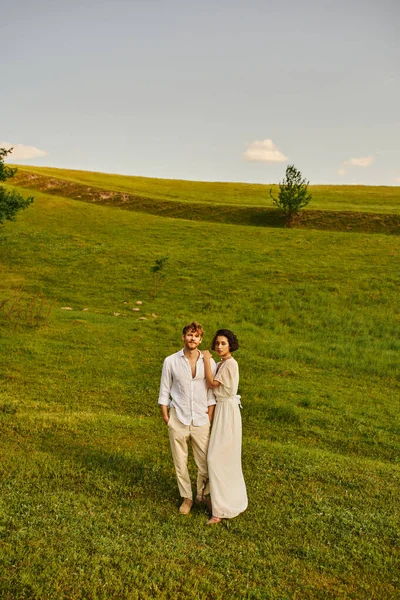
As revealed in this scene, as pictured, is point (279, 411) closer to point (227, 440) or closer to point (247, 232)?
point (227, 440)

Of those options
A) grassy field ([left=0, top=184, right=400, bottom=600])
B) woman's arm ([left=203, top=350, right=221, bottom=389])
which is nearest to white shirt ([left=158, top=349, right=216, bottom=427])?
woman's arm ([left=203, top=350, right=221, bottom=389])

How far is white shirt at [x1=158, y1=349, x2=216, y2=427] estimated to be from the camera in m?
8.61

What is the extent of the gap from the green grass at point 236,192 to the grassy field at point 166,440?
2925 centimetres

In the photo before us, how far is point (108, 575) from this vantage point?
255 inches

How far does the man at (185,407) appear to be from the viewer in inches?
339

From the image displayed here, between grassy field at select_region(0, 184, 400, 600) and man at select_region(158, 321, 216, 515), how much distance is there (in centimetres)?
87

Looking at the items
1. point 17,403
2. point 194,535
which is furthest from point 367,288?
point 194,535

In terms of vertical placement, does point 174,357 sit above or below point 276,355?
above

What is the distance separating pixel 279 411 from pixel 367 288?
2022 centimetres

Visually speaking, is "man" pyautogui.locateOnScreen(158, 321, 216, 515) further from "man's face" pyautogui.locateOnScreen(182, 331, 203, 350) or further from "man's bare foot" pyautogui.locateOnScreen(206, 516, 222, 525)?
"man's bare foot" pyautogui.locateOnScreen(206, 516, 222, 525)

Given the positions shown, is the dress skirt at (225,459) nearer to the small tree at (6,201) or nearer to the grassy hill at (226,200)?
the small tree at (6,201)

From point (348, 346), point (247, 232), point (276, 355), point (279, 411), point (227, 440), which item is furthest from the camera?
point (247, 232)

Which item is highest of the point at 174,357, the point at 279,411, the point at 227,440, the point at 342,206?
the point at 342,206

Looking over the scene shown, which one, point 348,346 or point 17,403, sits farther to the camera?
point 348,346
